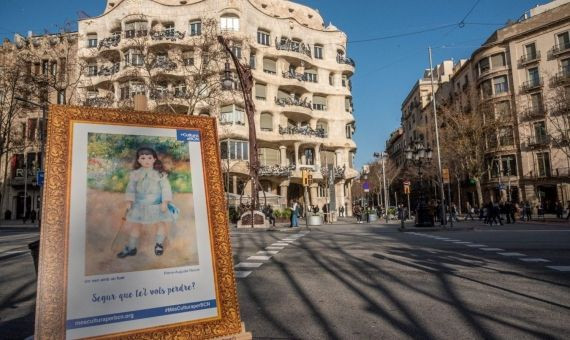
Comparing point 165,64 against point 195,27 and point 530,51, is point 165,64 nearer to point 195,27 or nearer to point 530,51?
point 195,27

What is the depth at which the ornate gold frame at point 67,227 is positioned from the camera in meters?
Answer: 2.42

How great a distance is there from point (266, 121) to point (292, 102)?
3.57m

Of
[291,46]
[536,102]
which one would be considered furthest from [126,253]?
[536,102]

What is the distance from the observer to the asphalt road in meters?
4.04

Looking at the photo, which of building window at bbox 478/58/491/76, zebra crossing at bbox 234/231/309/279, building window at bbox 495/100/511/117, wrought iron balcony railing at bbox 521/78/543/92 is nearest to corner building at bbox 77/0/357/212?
building window at bbox 478/58/491/76

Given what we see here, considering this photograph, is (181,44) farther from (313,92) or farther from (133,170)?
(133,170)

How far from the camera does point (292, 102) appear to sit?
134 feet

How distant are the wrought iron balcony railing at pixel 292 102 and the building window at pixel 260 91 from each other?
4.47ft

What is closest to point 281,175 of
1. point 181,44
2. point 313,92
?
point 313,92

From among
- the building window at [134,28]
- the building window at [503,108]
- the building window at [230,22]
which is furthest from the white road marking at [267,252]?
the building window at [503,108]

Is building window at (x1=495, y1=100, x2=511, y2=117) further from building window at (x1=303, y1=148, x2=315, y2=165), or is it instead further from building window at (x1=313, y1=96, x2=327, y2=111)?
building window at (x1=303, y1=148, x2=315, y2=165)

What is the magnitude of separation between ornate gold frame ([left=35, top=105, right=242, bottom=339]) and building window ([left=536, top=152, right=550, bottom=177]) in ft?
156

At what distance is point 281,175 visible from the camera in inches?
1523

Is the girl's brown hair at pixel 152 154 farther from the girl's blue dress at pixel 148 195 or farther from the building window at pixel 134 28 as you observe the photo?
the building window at pixel 134 28
